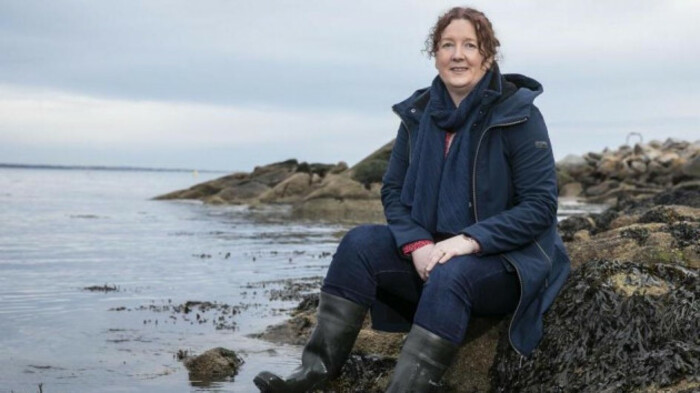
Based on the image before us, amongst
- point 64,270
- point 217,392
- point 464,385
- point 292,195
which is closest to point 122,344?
point 217,392

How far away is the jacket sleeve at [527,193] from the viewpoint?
463cm

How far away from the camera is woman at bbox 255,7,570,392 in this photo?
4.67m

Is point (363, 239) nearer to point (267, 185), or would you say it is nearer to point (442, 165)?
point (442, 165)

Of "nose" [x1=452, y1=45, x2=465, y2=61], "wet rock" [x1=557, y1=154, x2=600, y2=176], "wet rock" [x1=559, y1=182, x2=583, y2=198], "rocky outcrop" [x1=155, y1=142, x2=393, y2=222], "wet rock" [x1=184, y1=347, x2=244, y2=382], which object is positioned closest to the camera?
"nose" [x1=452, y1=45, x2=465, y2=61]

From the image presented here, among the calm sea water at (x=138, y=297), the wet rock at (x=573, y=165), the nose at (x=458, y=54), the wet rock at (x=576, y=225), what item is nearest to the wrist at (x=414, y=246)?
the nose at (x=458, y=54)

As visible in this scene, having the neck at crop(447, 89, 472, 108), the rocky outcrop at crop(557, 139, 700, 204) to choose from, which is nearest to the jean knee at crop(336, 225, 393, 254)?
the neck at crop(447, 89, 472, 108)

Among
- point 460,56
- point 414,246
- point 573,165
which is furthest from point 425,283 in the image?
point 573,165

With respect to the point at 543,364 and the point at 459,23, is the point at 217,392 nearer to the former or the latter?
the point at 543,364

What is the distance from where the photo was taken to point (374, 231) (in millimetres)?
4969

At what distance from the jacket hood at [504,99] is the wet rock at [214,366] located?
2.67 meters

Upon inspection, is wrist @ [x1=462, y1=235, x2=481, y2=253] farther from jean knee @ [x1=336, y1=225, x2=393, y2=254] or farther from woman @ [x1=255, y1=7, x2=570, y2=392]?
jean knee @ [x1=336, y1=225, x2=393, y2=254]

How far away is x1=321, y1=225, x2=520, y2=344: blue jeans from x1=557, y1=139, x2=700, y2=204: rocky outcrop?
33467mm

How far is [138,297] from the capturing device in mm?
11914

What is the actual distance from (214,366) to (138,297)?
5314 mm
